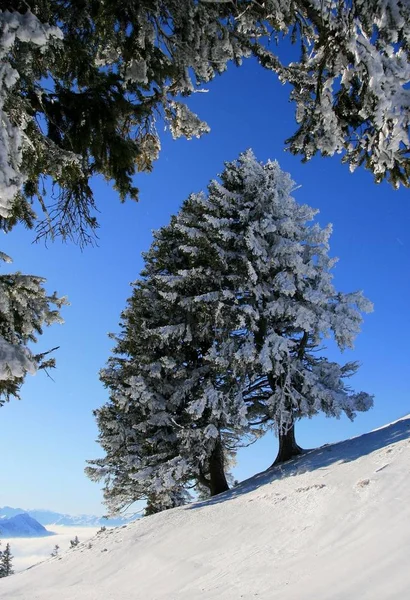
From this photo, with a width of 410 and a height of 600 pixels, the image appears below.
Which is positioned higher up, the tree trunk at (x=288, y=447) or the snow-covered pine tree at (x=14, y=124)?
the snow-covered pine tree at (x=14, y=124)

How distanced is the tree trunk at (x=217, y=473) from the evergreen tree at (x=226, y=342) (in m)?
0.04

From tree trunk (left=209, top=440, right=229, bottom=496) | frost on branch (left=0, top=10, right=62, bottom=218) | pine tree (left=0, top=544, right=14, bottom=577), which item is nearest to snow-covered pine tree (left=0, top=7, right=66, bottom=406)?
frost on branch (left=0, top=10, right=62, bottom=218)

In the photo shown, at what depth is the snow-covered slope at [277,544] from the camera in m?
5.46

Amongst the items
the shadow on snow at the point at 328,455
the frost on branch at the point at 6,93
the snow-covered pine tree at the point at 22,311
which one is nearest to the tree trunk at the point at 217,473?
the shadow on snow at the point at 328,455

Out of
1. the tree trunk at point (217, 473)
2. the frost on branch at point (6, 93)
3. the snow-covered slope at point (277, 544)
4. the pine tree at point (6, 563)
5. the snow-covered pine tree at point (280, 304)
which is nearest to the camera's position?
the frost on branch at point (6, 93)

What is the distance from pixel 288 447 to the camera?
1444 centimetres

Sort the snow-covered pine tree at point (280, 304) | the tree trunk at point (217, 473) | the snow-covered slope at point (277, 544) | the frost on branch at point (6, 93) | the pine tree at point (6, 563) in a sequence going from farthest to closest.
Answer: the pine tree at point (6, 563)
the tree trunk at point (217, 473)
the snow-covered pine tree at point (280, 304)
the snow-covered slope at point (277, 544)
the frost on branch at point (6, 93)

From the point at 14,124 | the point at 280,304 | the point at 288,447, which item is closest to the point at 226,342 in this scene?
the point at 280,304

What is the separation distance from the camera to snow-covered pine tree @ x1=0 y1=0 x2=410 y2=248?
4082 millimetres

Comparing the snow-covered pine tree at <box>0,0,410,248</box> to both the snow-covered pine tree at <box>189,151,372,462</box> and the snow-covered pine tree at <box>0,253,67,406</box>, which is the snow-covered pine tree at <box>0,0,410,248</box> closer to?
the snow-covered pine tree at <box>0,253,67,406</box>

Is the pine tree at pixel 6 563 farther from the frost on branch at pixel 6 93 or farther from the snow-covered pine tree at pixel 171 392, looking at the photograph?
the frost on branch at pixel 6 93

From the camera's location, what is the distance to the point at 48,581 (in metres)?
10.3

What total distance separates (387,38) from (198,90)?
234cm

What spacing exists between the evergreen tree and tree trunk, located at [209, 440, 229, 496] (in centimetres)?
4
